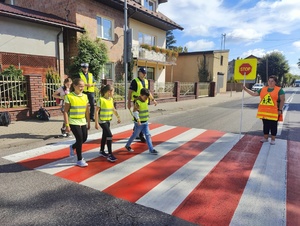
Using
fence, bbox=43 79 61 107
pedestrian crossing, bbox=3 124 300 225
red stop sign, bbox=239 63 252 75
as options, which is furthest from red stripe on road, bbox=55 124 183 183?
fence, bbox=43 79 61 107

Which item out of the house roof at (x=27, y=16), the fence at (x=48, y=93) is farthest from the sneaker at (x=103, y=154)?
the house roof at (x=27, y=16)

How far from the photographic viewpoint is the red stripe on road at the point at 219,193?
8.71ft

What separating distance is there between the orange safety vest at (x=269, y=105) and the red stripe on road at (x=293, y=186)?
0.94m

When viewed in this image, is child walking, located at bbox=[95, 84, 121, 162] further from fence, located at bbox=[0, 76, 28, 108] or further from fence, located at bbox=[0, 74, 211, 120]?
fence, located at bbox=[0, 76, 28, 108]

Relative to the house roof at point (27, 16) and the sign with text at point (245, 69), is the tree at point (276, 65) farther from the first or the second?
the sign with text at point (245, 69)

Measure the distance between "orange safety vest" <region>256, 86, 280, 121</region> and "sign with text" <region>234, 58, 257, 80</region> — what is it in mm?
608

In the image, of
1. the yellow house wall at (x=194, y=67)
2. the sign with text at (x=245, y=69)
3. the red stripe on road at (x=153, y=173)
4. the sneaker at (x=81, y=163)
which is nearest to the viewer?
the red stripe on road at (x=153, y=173)

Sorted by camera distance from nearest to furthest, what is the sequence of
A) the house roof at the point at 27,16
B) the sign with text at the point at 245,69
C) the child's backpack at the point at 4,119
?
1. the sign with text at the point at 245,69
2. the child's backpack at the point at 4,119
3. the house roof at the point at 27,16

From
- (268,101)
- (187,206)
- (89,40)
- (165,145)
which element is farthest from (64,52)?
(187,206)

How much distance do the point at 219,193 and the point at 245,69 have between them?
13.6 ft

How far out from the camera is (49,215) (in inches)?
104

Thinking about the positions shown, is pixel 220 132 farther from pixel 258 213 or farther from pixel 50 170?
pixel 50 170

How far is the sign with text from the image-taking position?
5.98m

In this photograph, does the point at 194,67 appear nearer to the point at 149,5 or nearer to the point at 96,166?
the point at 149,5
